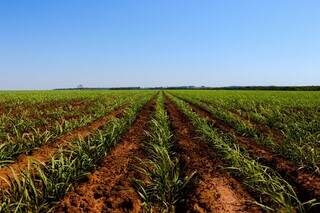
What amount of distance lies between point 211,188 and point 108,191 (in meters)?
1.37

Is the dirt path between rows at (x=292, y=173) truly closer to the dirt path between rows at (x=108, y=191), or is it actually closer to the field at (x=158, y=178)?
the field at (x=158, y=178)

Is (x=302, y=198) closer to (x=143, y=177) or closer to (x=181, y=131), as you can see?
(x=143, y=177)

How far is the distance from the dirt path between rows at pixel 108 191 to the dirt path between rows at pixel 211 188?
2.37 ft

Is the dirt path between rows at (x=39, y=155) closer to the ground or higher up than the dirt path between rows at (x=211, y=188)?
higher up

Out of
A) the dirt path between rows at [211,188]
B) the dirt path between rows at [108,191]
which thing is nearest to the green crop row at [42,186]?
the dirt path between rows at [108,191]

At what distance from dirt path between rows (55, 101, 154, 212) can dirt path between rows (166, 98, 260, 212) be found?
2.37 feet

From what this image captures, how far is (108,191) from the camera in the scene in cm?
542

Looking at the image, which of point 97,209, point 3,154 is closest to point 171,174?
point 97,209

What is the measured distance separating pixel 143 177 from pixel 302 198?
218 centimetres

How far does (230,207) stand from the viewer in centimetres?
486

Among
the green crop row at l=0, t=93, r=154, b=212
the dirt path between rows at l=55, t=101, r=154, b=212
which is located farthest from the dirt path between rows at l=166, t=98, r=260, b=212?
the green crop row at l=0, t=93, r=154, b=212

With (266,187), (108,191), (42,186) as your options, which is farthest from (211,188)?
(42,186)

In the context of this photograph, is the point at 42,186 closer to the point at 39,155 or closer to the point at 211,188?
the point at 211,188

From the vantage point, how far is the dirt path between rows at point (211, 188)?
4811mm
